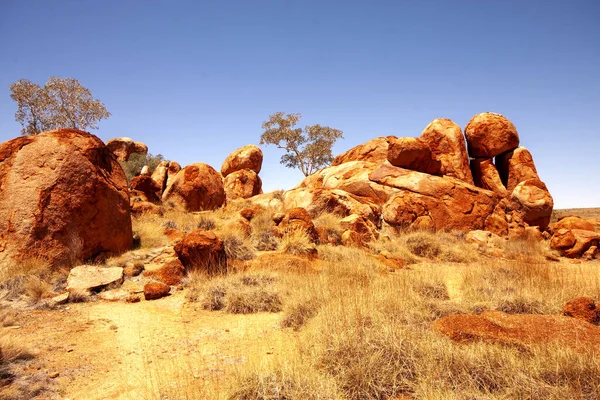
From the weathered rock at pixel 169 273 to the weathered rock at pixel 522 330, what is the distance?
503cm

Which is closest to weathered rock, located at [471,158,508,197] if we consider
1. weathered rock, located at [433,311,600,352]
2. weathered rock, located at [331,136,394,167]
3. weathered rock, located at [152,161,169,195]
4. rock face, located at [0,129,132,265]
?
weathered rock, located at [331,136,394,167]

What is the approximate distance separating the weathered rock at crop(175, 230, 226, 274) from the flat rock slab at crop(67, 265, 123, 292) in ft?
4.11

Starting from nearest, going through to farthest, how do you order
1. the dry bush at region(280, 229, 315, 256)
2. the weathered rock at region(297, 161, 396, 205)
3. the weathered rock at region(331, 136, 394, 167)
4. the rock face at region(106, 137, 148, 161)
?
the dry bush at region(280, 229, 315, 256)
the weathered rock at region(297, 161, 396, 205)
the weathered rock at region(331, 136, 394, 167)
the rock face at region(106, 137, 148, 161)

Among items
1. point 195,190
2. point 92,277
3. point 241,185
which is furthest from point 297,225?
point 241,185

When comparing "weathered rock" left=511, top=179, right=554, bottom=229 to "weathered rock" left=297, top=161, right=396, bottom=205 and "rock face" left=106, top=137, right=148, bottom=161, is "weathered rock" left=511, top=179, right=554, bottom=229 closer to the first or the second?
"weathered rock" left=297, top=161, right=396, bottom=205

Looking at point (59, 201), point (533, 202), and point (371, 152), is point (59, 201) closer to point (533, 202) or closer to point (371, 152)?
point (371, 152)

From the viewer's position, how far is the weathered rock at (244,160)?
24.2m

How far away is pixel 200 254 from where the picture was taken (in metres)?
7.41

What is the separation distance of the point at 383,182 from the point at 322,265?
6.91m

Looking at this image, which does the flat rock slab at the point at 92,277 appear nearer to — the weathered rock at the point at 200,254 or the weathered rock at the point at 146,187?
the weathered rock at the point at 200,254

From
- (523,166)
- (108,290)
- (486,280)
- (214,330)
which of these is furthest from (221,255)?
(523,166)

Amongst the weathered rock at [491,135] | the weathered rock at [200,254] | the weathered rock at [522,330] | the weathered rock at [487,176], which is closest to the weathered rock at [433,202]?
the weathered rock at [487,176]

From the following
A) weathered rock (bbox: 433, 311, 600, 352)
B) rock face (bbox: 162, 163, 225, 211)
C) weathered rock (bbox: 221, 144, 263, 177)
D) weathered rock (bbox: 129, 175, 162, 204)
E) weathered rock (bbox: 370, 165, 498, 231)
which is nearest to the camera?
weathered rock (bbox: 433, 311, 600, 352)

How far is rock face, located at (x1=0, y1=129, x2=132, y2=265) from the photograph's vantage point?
712 centimetres
